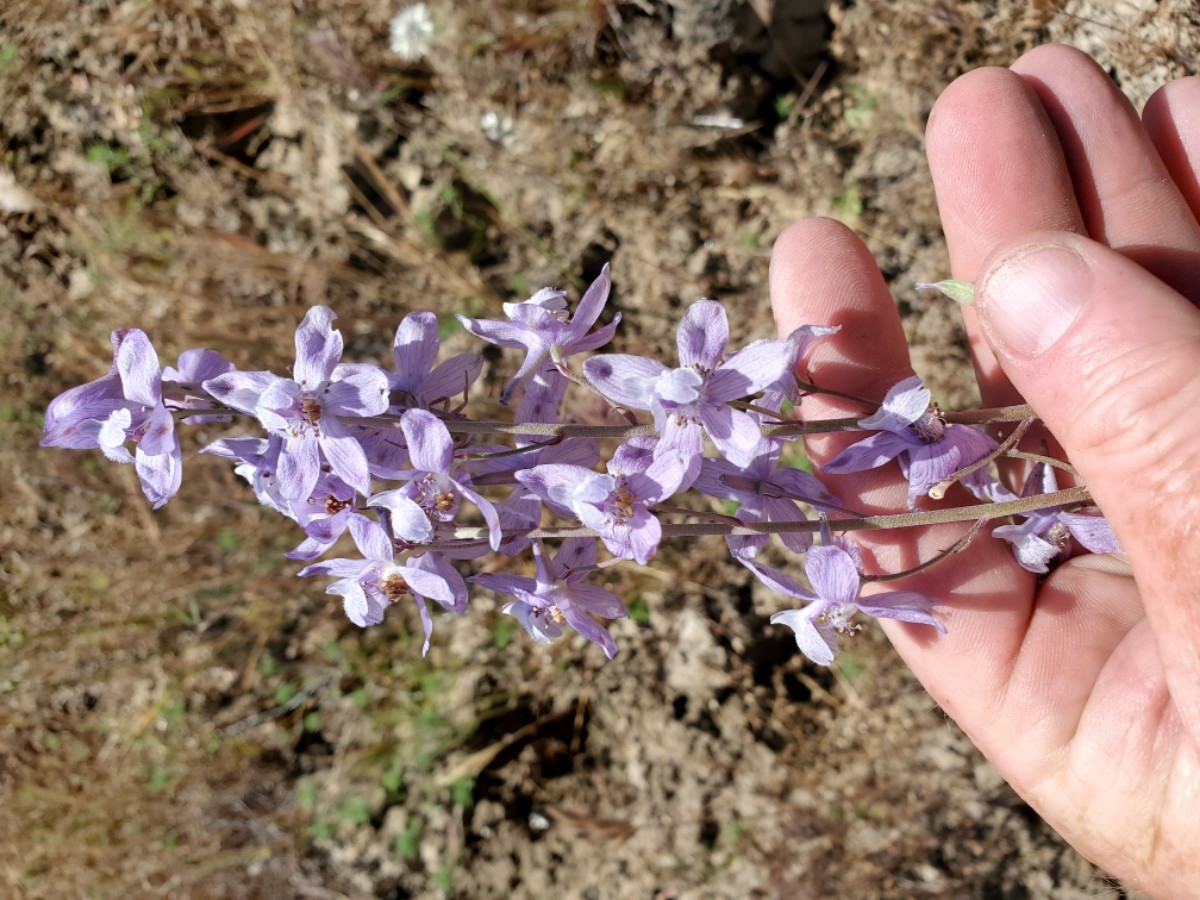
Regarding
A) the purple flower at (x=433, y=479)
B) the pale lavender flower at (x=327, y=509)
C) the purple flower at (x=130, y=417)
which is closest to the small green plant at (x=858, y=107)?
the purple flower at (x=433, y=479)

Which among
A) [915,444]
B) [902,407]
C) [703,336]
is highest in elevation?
[703,336]

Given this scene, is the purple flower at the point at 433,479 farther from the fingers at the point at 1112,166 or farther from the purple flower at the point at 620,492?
the fingers at the point at 1112,166

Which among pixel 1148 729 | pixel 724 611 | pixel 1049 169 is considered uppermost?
pixel 1049 169

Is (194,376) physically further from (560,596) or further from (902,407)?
(902,407)

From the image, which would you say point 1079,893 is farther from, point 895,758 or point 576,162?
point 576,162

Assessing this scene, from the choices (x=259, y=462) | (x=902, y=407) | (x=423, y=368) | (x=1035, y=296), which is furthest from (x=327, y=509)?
(x=1035, y=296)

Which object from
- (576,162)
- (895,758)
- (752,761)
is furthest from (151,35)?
(895,758)

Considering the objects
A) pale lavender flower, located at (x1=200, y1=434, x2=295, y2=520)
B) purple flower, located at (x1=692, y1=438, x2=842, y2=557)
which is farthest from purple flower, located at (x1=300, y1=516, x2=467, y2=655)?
purple flower, located at (x1=692, y1=438, x2=842, y2=557)
